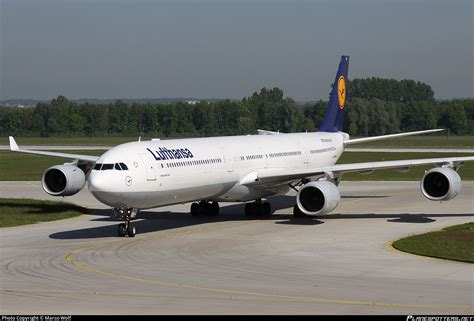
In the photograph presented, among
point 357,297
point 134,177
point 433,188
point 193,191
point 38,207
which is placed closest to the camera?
point 357,297

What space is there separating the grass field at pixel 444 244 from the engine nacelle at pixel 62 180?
15620 millimetres

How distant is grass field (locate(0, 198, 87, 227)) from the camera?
38.5 meters

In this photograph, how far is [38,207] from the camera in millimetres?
43688

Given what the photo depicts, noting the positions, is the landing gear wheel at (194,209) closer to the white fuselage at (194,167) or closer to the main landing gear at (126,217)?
the white fuselage at (194,167)

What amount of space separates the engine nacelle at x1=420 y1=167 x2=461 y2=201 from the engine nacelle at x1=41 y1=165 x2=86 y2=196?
50.8 feet

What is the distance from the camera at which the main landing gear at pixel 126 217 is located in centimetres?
3166

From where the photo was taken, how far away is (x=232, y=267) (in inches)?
1020

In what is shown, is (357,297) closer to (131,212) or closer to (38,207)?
(131,212)

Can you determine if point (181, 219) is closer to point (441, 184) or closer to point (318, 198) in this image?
point (318, 198)

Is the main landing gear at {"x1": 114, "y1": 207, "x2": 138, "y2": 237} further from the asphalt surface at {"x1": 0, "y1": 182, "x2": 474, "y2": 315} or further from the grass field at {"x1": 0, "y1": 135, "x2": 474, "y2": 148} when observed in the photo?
the grass field at {"x1": 0, "y1": 135, "x2": 474, "y2": 148}

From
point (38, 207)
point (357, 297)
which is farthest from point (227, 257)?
point (38, 207)

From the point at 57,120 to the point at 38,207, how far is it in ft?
400

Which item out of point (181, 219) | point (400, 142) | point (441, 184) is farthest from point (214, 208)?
point (400, 142)

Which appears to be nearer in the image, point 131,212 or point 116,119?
point 131,212
